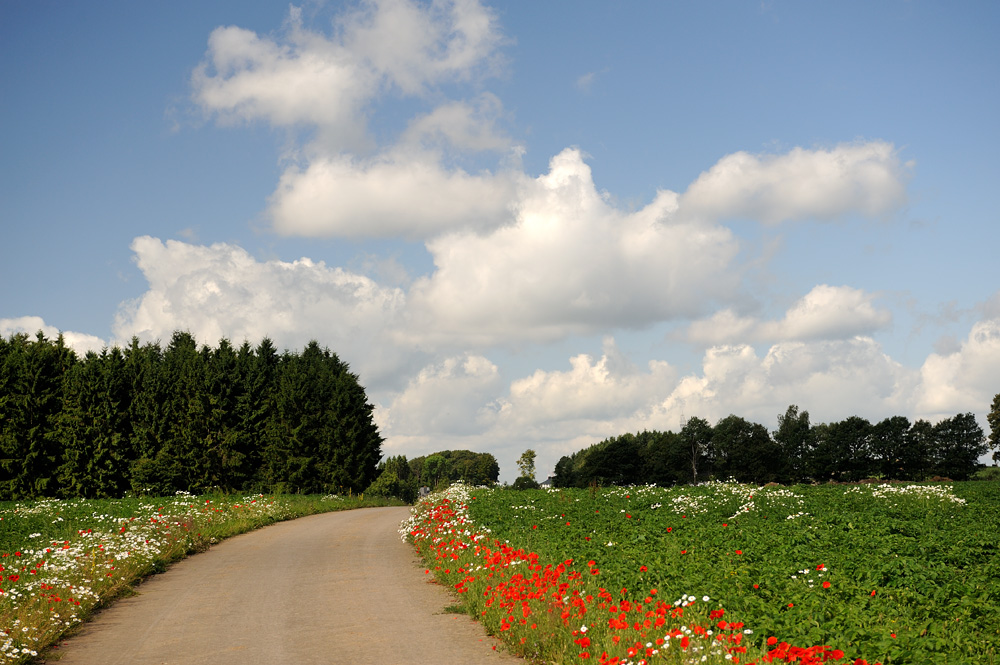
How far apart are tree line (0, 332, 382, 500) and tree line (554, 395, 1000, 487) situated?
1452 inches

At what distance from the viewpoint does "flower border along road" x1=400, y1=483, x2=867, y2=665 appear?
22.7ft

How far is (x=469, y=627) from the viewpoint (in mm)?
10227

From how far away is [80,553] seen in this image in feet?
46.8

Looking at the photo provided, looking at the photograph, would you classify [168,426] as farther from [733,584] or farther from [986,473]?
[986,473]

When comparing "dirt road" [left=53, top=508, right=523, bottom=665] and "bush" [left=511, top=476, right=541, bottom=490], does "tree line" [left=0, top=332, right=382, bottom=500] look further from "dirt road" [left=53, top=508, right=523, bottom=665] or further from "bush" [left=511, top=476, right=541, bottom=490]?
"dirt road" [left=53, top=508, right=523, bottom=665]

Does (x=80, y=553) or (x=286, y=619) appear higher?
(x=80, y=553)

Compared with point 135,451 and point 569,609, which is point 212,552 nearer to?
point 569,609

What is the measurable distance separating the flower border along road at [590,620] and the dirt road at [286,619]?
0.49 m

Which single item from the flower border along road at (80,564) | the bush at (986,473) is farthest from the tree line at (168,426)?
the bush at (986,473)

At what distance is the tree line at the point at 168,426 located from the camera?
44875 millimetres

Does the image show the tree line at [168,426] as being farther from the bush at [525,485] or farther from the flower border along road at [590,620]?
the flower border along road at [590,620]

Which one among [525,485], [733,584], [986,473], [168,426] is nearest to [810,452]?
[986,473]

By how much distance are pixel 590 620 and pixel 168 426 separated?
45.3 meters

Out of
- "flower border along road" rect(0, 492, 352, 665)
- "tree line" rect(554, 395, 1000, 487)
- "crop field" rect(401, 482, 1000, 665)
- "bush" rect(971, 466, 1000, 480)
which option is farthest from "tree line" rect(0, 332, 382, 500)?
"bush" rect(971, 466, 1000, 480)
